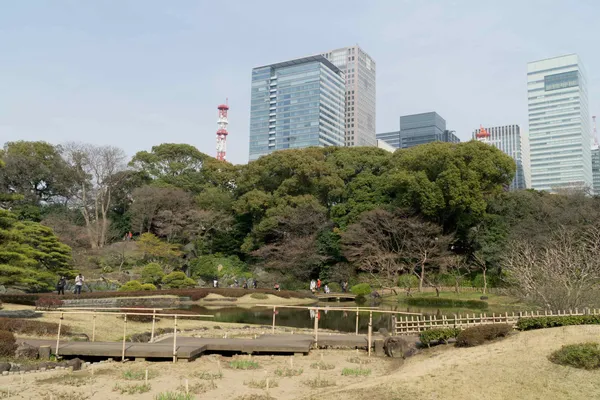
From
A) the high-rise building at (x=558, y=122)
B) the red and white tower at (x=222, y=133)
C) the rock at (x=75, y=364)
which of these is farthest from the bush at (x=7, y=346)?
the high-rise building at (x=558, y=122)

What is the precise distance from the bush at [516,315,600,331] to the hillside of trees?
1735cm

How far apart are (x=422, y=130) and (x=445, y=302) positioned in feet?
→ 455

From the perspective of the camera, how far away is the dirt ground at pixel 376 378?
8031mm

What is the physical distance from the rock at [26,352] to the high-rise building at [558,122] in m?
135

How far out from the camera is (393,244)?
37156 millimetres

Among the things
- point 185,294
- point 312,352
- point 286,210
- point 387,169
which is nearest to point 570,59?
point 387,169

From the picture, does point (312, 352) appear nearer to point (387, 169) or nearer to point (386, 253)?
point (386, 253)

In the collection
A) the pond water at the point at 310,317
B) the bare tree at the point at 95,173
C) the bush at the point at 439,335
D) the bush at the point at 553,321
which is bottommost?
the pond water at the point at 310,317

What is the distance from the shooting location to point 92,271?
35.3 meters

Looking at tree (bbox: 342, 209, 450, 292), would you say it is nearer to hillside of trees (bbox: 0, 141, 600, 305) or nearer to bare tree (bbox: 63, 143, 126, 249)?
hillside of trees (bbox: 0, 141, 600, 305)

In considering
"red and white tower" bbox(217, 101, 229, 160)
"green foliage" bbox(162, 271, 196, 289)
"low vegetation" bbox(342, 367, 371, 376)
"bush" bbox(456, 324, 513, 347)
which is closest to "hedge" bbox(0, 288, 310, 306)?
"green foliage" bbox(162, 271, 196, 289)

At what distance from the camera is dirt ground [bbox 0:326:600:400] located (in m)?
8.03

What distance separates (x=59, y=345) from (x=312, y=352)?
6441 mm

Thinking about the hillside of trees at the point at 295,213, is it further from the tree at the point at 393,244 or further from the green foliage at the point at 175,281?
the green foliage at the point at 175,281
